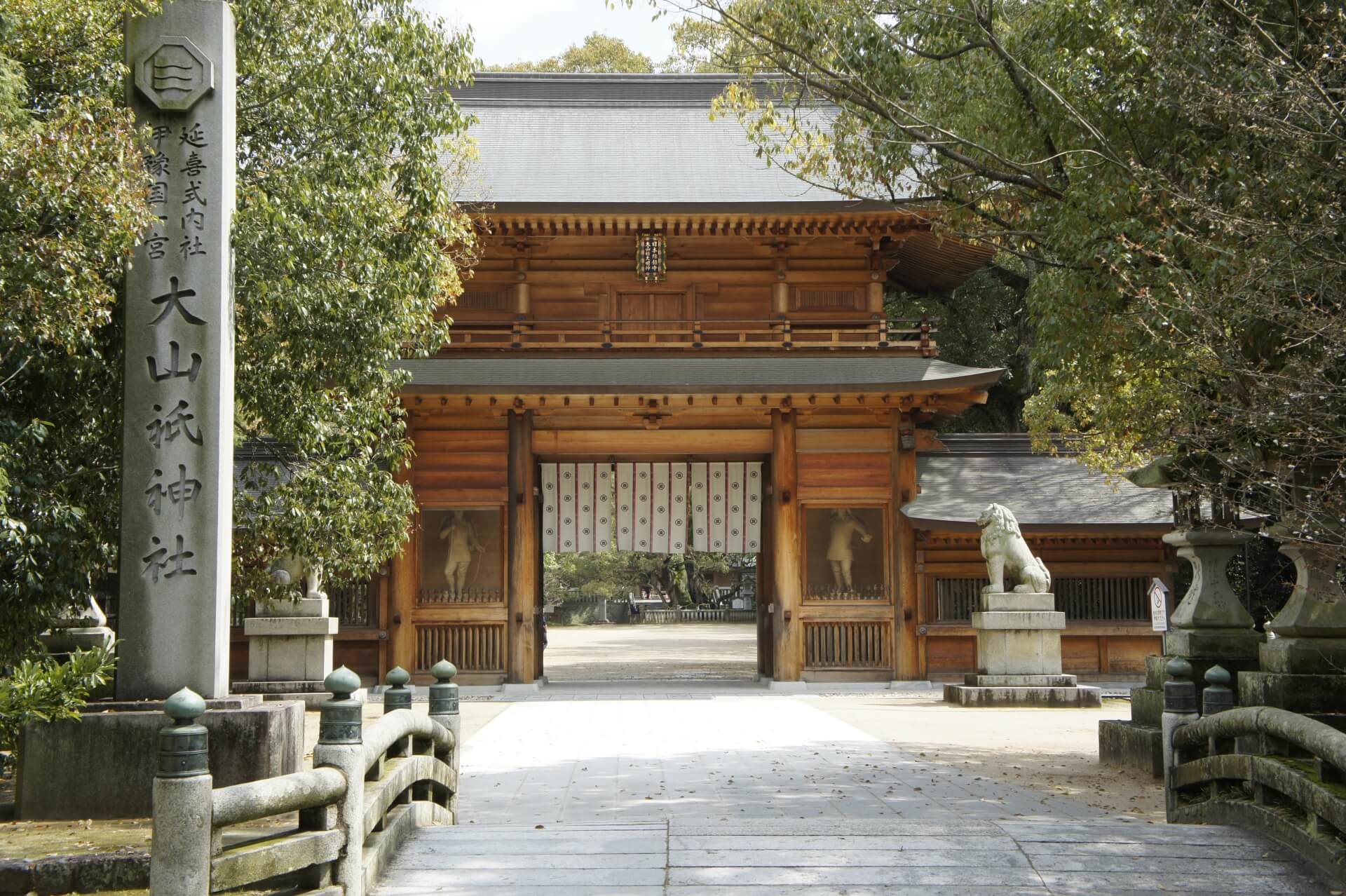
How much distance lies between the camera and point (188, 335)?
6.62 m

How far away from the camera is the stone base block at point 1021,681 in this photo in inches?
609

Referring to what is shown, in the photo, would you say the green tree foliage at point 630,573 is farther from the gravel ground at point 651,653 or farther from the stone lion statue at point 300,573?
the stone lion statue at point 300,573

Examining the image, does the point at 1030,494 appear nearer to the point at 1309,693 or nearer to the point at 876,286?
the point at 876,286

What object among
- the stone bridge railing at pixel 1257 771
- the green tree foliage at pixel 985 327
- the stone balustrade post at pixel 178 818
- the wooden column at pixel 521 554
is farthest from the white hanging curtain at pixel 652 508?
the stone balustrade post at pixel 178 818

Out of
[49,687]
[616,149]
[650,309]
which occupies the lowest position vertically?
[49,687]

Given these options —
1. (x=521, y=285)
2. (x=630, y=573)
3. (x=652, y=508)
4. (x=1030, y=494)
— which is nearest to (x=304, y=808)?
(x=521, y=285)

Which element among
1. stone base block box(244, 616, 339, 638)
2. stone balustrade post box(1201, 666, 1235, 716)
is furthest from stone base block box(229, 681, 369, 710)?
stone balustrade post box(1201, 666, 1235, 716)

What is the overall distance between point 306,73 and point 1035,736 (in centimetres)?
890

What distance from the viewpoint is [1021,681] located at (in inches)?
610

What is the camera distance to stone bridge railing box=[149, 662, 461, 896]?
4406mm

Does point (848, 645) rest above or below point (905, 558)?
below

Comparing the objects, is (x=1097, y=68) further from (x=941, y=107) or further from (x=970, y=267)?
(x=970, y=267)

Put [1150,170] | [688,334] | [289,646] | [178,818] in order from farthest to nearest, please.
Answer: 1. [688,334]
2. [289,646]
3. [1150,170]
4. [178,818]

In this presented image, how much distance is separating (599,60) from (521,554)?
2160cm
